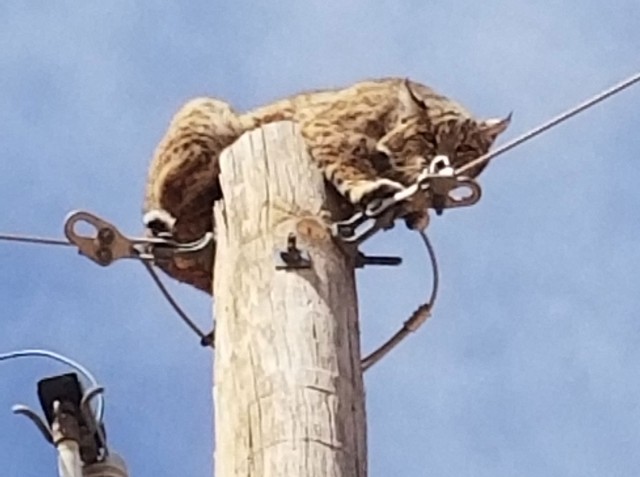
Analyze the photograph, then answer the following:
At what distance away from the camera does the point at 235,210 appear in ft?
13.4

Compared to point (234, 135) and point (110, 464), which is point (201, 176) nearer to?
point (234, 135)

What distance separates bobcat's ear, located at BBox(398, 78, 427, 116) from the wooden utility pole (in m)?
0.74

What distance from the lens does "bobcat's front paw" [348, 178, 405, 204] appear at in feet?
13.3

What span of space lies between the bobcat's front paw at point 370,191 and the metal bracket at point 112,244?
36 centimetres

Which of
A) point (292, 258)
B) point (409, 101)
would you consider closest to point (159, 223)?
point (292, 258)

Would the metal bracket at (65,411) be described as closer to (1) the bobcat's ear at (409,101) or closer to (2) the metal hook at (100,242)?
(2) the metal hook at (100,242)

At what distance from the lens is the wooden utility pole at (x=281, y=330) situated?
351 cm

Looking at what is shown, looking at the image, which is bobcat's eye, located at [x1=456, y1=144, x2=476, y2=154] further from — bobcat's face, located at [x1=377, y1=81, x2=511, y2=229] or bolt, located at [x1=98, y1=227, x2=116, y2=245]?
bolt, located at [x1=98, y1=227, x2=116, y2=245]

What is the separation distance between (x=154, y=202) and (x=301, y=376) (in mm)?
1169

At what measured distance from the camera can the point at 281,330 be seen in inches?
146

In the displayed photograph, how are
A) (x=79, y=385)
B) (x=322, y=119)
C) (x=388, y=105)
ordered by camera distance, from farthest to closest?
(x=388, y=105) < (x=322, y=119) < (x=79, y=385)

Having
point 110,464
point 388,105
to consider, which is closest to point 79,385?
point 110,464

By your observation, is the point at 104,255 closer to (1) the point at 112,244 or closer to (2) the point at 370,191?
(1) the point at 112,244

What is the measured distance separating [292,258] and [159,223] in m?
0.60
